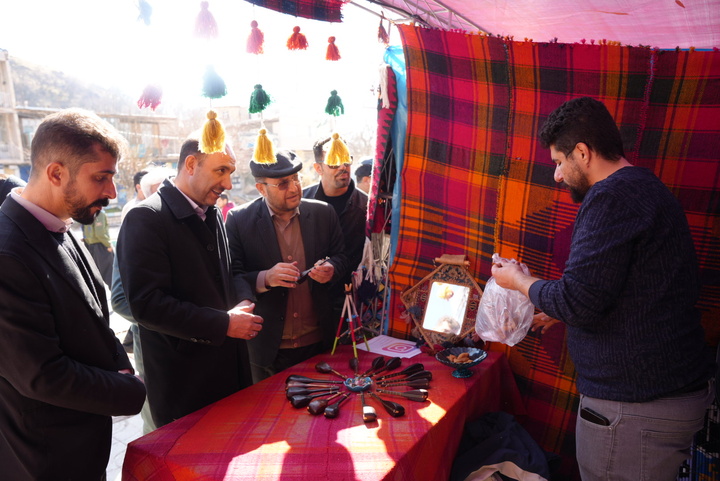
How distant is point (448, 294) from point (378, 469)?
1240 millimetres

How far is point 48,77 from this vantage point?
1895cm

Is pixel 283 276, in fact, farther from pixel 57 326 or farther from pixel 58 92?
pixel 58 92

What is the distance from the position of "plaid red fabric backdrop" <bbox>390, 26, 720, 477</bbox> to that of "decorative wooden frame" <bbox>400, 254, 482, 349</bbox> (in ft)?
0.24

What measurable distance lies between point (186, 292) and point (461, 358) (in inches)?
50.3

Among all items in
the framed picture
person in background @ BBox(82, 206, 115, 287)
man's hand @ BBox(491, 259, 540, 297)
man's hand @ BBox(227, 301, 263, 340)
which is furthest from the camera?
person in background @ BBox(82, 206, 115, 287)

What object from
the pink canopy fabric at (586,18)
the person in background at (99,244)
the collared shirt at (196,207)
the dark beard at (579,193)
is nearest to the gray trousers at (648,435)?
the dark beard at (579,193)

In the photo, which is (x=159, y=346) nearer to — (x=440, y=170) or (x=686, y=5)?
(x=440, y=170)

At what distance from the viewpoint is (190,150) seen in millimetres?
2043

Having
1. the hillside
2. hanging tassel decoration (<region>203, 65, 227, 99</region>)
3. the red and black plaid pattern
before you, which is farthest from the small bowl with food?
the hillside

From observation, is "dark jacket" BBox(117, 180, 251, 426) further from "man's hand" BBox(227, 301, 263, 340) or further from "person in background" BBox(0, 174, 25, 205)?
"person in background" BBox(0, 174, 25, 205)

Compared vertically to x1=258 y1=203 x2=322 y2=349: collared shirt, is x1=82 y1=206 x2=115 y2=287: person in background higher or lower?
lower

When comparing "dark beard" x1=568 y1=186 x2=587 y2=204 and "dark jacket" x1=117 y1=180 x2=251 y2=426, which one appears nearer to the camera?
"dark beard" x1=568 y1=186 x2=587 y2=204

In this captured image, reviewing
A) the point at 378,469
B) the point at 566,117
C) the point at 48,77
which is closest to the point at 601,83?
the point at 566,117

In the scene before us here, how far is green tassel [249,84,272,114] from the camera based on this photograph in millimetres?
2428
